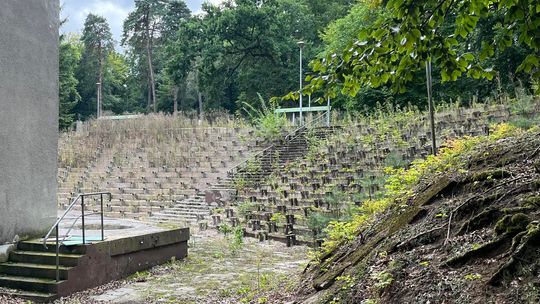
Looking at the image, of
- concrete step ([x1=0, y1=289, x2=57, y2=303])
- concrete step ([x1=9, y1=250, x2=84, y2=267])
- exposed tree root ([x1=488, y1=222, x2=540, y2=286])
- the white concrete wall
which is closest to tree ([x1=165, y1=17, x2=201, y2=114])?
the white concrete wall

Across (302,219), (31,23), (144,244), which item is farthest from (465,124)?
(31,23)

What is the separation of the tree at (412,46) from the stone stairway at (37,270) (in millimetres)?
5809

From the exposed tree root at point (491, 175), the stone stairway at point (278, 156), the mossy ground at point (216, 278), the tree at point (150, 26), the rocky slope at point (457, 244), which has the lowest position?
the mossy ground at point (216, 278)

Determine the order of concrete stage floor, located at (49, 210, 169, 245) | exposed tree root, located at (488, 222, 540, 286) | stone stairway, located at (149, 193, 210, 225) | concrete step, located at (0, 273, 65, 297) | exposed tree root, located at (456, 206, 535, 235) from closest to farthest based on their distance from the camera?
1. exposed tree root, located at (488, 222, 540, 286)
2. exposed tree root, located at (456, 206, 535, 235)
3. concrete step, located at (0, 273, 65, 297)
4. concrete stage floor, located at (49, 210, 169, 245)
5. stone stairway, located at (149, 193, 210, 225)

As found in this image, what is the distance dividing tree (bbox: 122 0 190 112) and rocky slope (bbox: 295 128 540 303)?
5317 cm

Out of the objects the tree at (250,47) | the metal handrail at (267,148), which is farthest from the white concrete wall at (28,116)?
the tree at (250,47)

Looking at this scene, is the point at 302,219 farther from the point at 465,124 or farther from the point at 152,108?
the point at 152,108

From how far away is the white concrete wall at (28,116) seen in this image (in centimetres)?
830

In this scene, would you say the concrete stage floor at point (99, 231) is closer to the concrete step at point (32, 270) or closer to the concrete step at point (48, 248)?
the concrete step at point (48, 248)

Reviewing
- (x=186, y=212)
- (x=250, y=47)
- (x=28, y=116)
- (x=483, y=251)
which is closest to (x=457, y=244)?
(x=483, y=251)

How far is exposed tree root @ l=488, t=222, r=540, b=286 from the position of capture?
9.91 feet

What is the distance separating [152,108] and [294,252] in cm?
4687

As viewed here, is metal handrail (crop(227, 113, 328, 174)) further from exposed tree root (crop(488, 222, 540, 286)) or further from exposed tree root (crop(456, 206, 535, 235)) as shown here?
exposed tree root (crop(488, 222, 540, 286))

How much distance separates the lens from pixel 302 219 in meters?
12.6
